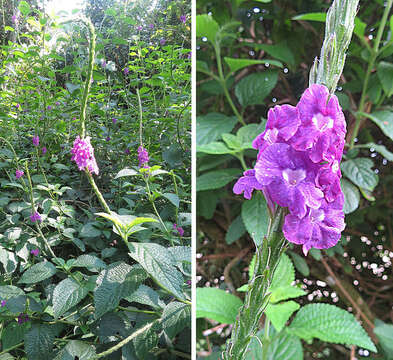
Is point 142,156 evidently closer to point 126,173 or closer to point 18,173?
point 126,173

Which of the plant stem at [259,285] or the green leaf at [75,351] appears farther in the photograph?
the green leaf at [75,351]

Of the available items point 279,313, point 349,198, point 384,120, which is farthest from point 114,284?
point 384,120

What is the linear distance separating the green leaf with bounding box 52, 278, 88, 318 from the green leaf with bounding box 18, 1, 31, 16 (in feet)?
1.78

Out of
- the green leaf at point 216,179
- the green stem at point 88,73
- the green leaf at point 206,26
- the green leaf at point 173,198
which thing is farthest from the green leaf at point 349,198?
the green stem at point 88,73

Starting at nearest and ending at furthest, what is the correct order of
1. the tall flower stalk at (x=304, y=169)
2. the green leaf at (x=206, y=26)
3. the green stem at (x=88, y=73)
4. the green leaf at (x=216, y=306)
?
the tall flower stalk at (x=304, y=169), the green leaf at (x=216, y=306), the green stem at (x=88, y=73), the green leaf at (x=206, y=26)

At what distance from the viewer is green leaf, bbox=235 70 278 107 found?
932 millimetres

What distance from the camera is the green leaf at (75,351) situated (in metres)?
0.75

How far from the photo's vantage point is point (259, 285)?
0.79ft

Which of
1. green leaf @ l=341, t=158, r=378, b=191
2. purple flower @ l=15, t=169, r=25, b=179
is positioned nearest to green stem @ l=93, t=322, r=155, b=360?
purple flower @ l=15, t=169, r=25, b=179

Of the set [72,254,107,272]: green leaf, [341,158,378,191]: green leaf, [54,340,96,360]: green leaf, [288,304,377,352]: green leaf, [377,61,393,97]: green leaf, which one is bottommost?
[54,340,96,360]: green leaf

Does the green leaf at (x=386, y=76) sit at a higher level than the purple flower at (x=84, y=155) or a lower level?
higher

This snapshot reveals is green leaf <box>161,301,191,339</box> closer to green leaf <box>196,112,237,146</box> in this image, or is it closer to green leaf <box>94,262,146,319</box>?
green leaf <box>94,262,146,319</box>

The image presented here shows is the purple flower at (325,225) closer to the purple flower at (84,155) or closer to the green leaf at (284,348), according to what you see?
the green leaf at (284,348)

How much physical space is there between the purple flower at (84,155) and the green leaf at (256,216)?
12.5 inches
